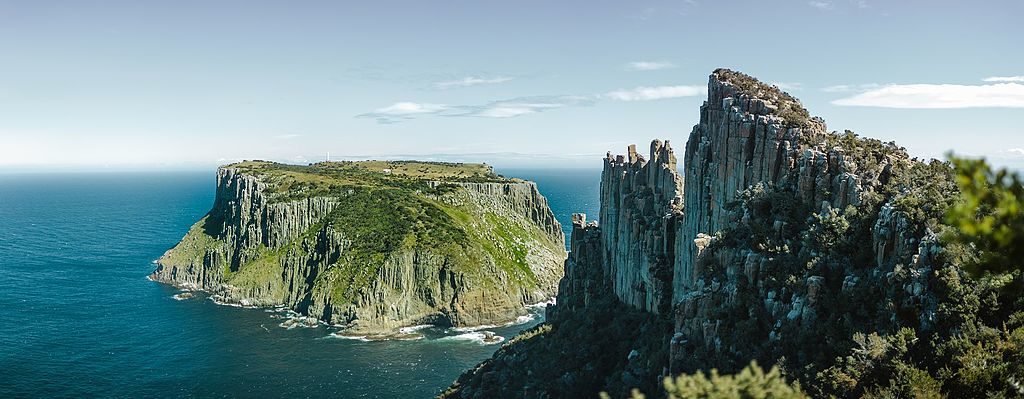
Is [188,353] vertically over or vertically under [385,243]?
under

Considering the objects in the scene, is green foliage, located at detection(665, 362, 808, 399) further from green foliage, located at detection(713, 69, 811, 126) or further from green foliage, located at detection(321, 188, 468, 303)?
green foliage, located at detection(321, 188, 468, 303)

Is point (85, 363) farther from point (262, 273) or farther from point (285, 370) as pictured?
point (262, 273)

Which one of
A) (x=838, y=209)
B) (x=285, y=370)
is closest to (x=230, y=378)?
(x=285, y=370)

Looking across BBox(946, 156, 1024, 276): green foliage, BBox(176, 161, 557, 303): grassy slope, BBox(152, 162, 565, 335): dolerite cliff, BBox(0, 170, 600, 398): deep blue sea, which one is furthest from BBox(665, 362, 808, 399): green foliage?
BBox(176, 161, 557, 303): grassy slope

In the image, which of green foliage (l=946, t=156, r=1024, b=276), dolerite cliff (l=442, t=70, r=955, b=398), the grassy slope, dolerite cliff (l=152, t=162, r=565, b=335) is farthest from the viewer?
the grassy slope

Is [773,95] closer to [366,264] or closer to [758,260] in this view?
[758,260]

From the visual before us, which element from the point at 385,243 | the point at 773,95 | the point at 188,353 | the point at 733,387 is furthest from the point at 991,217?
the point at 385,243
